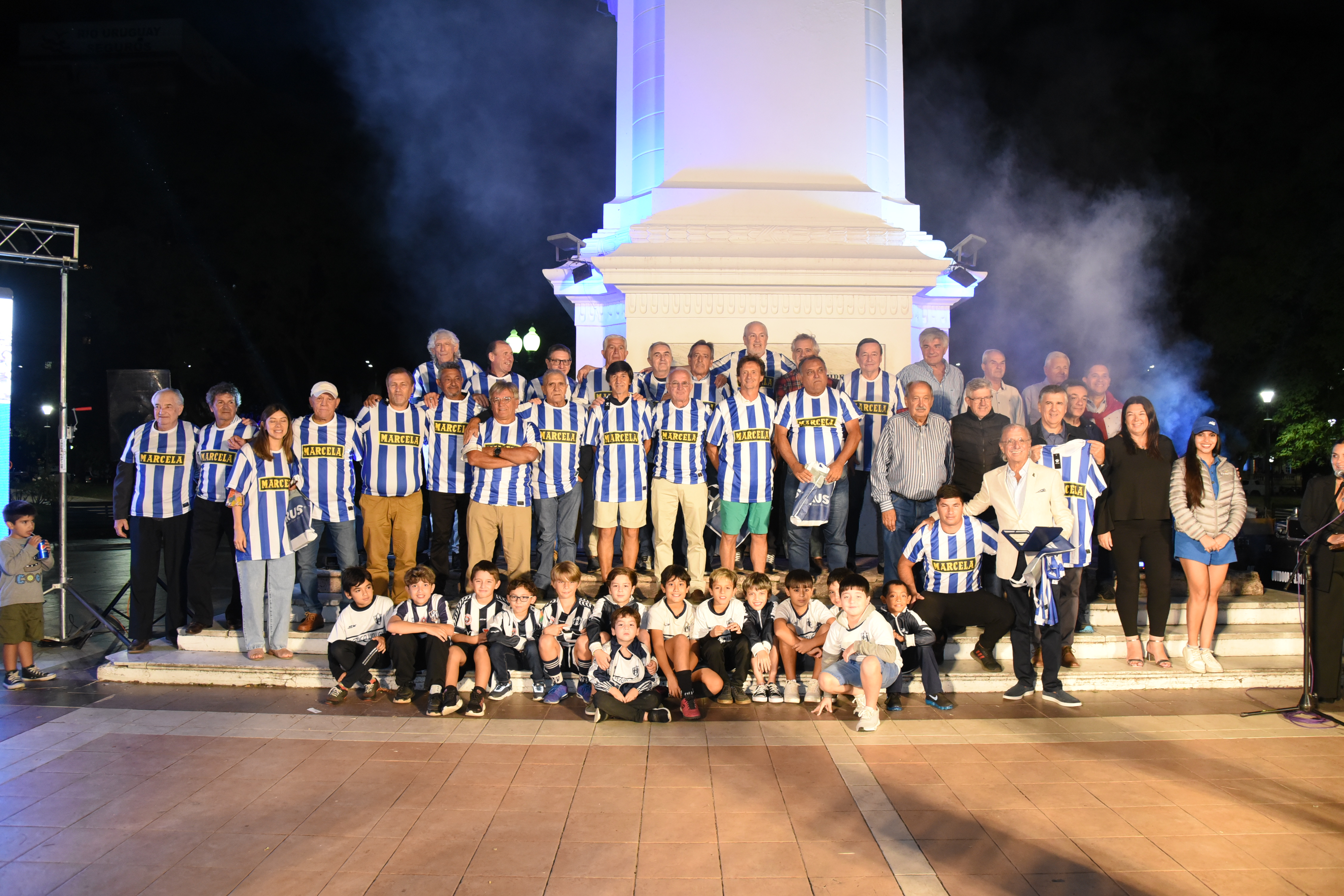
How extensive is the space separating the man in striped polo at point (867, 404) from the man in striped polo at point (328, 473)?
4.20 metres

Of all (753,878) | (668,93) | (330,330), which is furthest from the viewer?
A: (330,330)

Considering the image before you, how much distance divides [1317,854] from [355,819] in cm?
436

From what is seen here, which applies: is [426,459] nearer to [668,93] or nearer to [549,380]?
[549,380]

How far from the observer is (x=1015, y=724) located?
17.7ft

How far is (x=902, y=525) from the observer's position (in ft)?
21.8

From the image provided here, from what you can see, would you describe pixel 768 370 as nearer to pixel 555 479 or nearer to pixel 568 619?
pixel 555 479

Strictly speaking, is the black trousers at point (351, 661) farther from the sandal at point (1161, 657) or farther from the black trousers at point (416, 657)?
the sandal at point (1161, 657)

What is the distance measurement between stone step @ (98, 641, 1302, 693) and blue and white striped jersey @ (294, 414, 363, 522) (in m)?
1.17

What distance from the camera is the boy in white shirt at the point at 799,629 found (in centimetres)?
588

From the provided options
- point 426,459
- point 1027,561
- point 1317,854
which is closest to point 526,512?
point 426,459

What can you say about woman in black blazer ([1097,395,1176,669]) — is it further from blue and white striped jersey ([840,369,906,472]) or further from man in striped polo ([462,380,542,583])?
man in striped polo ([462,380,542,583])

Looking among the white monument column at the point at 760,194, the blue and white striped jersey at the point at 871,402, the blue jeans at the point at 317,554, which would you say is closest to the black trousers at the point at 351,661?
the blue jeans at the point at 317,554

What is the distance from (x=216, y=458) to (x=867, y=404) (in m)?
5.51

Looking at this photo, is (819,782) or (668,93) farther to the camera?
(668,93)
